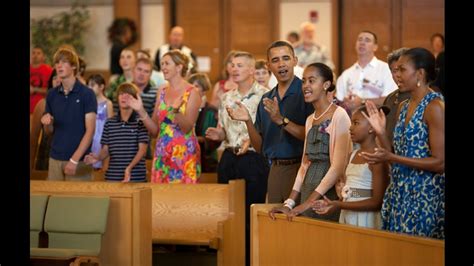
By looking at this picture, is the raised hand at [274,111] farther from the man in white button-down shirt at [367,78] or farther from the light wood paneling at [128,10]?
the light wood paneling at [128,10]

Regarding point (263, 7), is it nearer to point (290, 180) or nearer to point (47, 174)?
point (47, 174)

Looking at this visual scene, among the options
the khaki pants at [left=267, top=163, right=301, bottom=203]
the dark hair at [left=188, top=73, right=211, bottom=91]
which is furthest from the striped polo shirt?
the khaki pants at [left=267, top=163, right=301, bottom=203]

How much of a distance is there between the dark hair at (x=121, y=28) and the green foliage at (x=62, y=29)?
0.49m

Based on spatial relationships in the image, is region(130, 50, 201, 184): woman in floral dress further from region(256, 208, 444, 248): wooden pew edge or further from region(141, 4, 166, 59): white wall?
region(141, 4, 166, 59): white wall

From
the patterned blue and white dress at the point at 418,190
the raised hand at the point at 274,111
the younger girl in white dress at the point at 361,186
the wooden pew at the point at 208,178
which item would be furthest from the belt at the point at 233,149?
the patterned blue and white dress at the point at 418,190

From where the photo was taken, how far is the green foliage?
52.6 feet

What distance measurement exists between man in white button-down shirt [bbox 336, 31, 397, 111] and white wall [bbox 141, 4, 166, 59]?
683 cm

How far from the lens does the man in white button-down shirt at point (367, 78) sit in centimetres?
952

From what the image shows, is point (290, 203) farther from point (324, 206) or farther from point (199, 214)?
point (199, 214)

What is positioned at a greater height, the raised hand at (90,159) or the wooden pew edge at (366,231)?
the raised hand at (90,159)

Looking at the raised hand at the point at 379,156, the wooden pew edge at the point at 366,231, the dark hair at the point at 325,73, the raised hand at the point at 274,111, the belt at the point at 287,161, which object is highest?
the dark hair at the point at 325,73

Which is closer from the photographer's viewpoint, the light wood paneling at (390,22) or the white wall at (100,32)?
the light wood paneling at (390,22)
